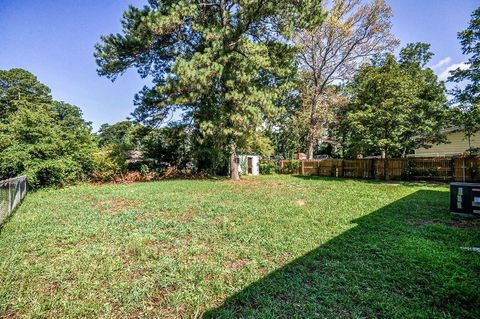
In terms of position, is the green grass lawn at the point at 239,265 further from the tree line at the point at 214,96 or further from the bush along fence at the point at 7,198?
the tree line at the point at 214,96

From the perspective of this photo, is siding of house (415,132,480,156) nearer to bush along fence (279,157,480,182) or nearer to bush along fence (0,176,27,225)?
bush along fence (279,157,480,182)

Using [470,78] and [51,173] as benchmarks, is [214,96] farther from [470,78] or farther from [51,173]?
[470,78]

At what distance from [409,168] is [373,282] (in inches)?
591

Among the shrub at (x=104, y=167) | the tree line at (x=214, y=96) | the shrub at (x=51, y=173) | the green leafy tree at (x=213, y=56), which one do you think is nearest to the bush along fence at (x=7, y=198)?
the shrub at (x=51, y=173)

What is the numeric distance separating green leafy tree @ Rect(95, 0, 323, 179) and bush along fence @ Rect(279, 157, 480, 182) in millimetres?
8169

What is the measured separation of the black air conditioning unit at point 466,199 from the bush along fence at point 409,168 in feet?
30.4

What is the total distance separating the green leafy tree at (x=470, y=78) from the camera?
1113cm

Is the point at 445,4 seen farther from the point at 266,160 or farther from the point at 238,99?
the point at 266,160

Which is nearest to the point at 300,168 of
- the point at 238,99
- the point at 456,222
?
the point at 238,99

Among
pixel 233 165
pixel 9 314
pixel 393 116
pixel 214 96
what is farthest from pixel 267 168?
pixel 9 314

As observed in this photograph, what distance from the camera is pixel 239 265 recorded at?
324cm

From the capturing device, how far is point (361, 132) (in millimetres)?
14117

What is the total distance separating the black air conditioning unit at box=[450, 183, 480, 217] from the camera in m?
5.52

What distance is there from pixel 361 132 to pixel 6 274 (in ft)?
49.6
